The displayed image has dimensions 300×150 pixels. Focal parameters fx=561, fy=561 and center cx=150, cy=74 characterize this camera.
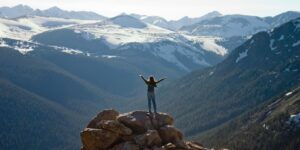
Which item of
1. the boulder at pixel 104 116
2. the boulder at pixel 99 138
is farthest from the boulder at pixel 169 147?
the boulder at pixel 104 116

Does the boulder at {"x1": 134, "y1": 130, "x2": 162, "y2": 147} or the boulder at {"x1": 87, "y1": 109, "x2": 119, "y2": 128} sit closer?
the boulder at {"x1": 134, "y1": 130, "x2": 162, "y2": 147}

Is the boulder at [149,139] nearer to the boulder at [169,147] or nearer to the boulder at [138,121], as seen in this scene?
the boulder at [169,147]

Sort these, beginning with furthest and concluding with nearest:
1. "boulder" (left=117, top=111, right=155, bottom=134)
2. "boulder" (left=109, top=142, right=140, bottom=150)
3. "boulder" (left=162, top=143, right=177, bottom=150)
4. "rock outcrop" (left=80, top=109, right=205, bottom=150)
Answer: "boulder" (left=117, top=111, right=155, bottom=134)
"rock outcrop" (left=80, top=109, right=205, bottom=150)
"boulder" (left=162, top=143, right=177, bottom=150)
"boulder" (left=109, top=142, right=140, bottom=150)

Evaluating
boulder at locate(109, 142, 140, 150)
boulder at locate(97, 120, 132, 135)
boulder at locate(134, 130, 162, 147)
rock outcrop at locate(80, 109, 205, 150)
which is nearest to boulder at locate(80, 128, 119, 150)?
rock outcrop at locate(80, 109, 205, 150)

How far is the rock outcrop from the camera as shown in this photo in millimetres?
85312

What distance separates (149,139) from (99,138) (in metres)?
8.06

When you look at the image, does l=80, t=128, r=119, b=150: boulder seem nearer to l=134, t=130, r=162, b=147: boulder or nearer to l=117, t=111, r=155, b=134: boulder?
l=117, t=111, r=155, b=134: boulder

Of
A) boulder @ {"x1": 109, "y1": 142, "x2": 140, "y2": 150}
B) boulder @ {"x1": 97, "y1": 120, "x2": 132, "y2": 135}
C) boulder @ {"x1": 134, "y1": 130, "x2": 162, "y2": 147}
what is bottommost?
boulder @ {"x1": 109, "y1": 142, "x2": 140, "y2": 150}

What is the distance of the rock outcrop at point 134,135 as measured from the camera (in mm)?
85312

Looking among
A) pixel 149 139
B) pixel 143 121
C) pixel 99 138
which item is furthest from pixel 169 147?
pixel 99 138

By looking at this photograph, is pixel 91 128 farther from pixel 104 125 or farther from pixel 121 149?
pixel 121 149

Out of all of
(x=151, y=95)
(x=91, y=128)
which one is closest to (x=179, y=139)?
(x=151, y=95)

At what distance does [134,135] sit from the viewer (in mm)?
88125

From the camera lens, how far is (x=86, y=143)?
290 ft
